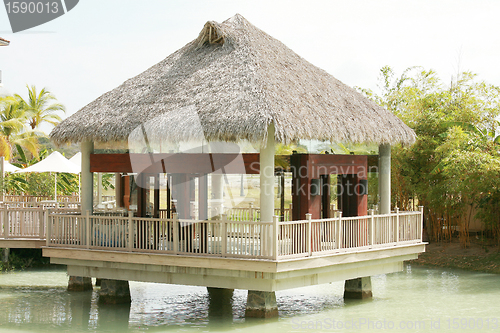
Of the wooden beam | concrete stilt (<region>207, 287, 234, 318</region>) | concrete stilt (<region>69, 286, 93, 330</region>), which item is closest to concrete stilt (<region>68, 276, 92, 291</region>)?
concrete stilt (<region>69, 286, 93, 330</region>)

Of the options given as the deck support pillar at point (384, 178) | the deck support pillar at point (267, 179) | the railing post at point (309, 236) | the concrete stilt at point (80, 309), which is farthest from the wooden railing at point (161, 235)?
the deck support pillar at point (384, 178)

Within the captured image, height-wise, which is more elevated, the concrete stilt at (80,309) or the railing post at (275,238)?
the railing post at (275,238)

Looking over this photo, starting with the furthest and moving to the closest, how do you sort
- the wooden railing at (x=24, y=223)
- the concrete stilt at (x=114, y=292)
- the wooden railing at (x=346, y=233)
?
the wooden railing at (x=24, y=223)
the concrete stilt at (x=114, y=292)
the wooden railing at (x=346, y=233)

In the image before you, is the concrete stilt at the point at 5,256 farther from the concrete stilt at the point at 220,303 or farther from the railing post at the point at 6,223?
the concrete stilt at the point at 220,303

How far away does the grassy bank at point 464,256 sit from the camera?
66.4 feet

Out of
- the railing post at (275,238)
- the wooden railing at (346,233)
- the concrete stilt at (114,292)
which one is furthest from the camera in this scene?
the concrete stilt at (114,292)

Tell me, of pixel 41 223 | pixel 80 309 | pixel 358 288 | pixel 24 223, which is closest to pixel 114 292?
pixel 80 309

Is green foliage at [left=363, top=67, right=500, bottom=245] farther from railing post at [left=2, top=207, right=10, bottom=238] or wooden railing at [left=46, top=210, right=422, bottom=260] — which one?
railing post at [left=2, top=207, right=10, bottom=238]

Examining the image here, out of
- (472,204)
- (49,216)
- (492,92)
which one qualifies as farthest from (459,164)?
(49,216)

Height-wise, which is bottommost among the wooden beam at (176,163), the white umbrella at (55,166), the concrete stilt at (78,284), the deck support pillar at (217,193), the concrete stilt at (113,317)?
the concrete stilt at (113,317)

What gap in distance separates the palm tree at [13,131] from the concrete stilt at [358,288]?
54.6 ft

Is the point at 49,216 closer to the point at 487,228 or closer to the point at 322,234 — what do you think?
the point at 322,234

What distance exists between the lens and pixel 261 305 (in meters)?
12.5

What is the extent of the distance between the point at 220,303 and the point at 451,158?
8.92m
